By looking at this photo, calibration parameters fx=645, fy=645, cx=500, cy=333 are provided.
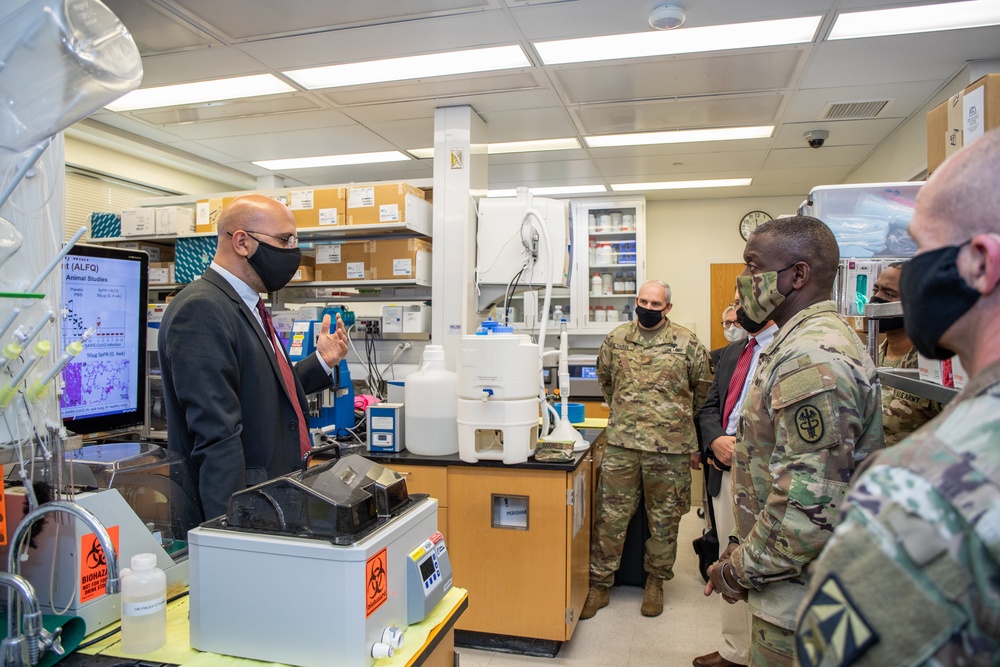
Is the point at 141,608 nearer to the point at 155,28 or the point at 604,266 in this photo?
the point at 155,28

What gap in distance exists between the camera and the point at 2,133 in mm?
1028

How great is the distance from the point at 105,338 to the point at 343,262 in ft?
7.49

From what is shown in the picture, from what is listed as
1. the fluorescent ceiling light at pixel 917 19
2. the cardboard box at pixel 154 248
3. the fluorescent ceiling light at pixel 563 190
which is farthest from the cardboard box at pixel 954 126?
the cardboard box at pixel 154 248

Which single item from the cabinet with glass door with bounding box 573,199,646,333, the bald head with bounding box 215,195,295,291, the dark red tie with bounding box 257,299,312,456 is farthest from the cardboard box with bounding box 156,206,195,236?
the cabinet with glass door with bounding box 573,199,646,333

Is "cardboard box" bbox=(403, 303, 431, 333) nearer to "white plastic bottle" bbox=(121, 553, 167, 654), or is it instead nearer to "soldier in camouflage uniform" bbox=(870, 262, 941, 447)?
"soldier in camouflage uniform" bbox=(870, 262, 941, 447)

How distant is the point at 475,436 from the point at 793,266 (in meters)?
1.57

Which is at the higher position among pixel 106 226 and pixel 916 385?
pixel 106 226

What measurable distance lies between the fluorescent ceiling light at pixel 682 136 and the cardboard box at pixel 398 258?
165 cm

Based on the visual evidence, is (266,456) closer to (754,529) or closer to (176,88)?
(754,529)

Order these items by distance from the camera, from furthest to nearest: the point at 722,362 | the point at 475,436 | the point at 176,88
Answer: the point at 176,88, the point at 722,362, the point at 475,436

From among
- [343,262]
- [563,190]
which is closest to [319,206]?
[343,262]

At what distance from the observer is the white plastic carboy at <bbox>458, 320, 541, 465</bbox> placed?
106 inches

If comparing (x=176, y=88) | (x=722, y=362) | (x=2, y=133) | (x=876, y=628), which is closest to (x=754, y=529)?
(x=876, y=628)

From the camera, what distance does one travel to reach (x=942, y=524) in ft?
2.04
